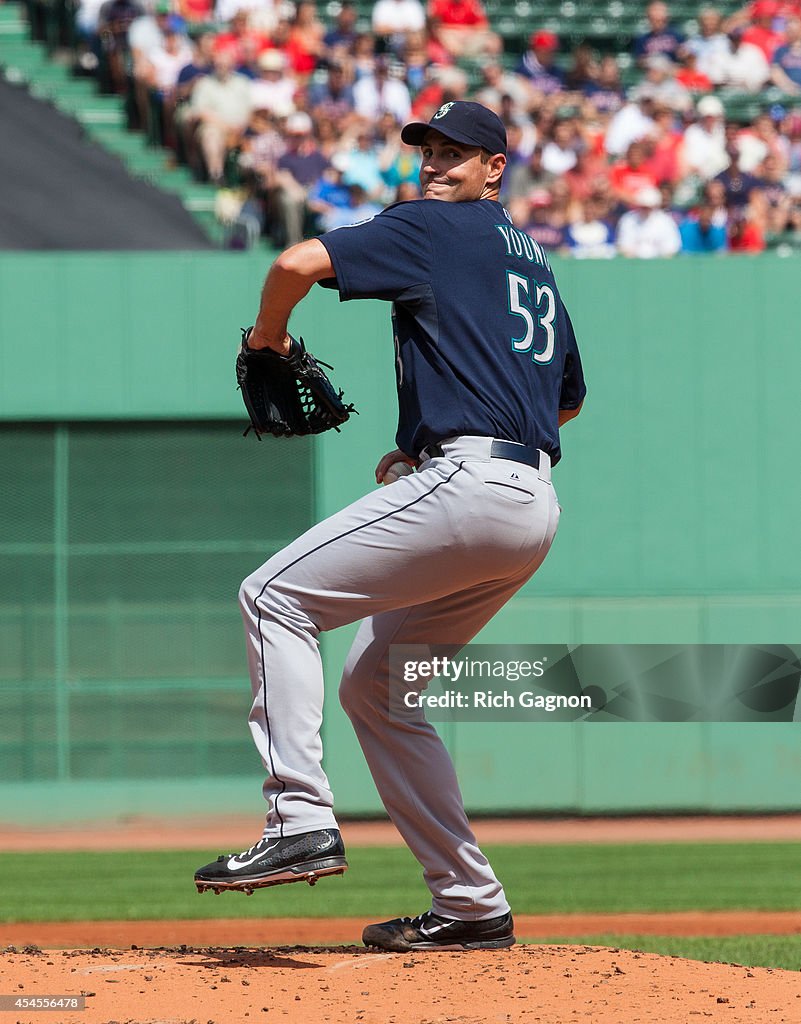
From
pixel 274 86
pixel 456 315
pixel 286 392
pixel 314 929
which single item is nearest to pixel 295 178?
pixel 274 86

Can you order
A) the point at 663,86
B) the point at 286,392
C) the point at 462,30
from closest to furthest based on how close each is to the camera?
the point at 286,392, the point at 663,86, the point at 462,30

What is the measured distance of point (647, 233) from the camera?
12.2m

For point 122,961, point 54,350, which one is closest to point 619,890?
point 122,961

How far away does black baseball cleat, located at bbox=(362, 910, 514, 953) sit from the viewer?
4145 mm

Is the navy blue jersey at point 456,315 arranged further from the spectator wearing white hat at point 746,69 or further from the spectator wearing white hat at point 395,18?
the spectator wearing white hat at point 746,69

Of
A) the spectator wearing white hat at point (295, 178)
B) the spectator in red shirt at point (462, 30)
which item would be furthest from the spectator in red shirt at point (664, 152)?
the spectator wearing white hat at point (295, 178)

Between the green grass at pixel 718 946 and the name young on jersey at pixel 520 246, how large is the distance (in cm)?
253

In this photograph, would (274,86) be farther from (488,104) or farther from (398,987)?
(398,987)

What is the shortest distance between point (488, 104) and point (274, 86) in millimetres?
1823

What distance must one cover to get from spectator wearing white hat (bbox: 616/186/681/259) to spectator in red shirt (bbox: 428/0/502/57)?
3.22 meters

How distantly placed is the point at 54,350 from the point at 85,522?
125 centimetres

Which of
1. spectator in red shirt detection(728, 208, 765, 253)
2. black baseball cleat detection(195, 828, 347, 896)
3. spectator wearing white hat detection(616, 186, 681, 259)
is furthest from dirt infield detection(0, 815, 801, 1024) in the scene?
spectator in red shirt detection(728, 208, 765, 253)

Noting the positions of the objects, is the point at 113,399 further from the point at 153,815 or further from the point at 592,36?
the point at 592,36

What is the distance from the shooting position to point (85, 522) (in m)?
11.2
